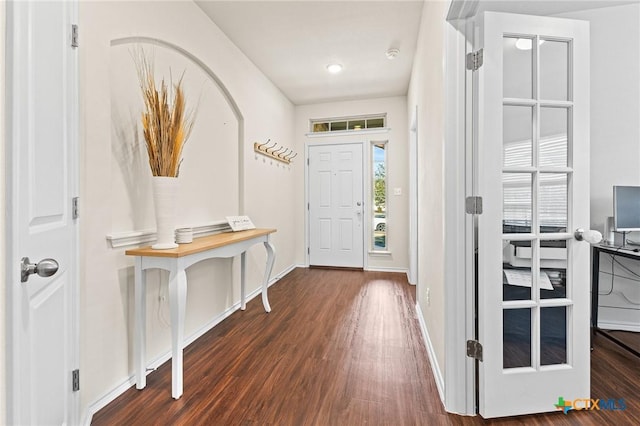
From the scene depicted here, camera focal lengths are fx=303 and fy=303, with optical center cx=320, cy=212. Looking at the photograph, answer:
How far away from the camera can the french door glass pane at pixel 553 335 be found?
155cm

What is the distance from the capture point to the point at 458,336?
60.6 inches

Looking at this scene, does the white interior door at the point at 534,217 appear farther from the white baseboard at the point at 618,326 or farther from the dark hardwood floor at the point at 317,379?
the white baseboard at the point at 618,326

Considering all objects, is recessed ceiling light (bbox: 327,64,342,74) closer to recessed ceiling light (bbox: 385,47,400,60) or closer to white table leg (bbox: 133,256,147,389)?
recessed ceiling light (bbox: 385,47,400,60)

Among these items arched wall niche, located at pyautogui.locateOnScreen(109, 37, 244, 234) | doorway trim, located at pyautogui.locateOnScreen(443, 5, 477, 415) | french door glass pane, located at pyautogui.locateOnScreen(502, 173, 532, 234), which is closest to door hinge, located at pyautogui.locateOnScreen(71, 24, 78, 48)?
arched wall niche, located at pyautogui.locateOnScreen(109, 37, 244, 234)

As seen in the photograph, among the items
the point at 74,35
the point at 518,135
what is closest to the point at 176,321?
the point at 74,35

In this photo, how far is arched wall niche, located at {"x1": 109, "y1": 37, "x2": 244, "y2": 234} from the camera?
69.9 inches

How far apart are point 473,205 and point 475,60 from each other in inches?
28.3

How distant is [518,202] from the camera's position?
5.06ft

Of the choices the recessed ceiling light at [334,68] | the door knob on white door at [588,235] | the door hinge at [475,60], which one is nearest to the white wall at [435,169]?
the door hinge at [475,60]

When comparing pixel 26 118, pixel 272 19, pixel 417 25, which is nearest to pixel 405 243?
pixel 417 25

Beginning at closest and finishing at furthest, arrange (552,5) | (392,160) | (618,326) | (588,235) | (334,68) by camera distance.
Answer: (588,235) < (552,5) < (618,326) < (334,68) < (392,160)

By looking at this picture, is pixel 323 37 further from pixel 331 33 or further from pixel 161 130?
pixel 161 130

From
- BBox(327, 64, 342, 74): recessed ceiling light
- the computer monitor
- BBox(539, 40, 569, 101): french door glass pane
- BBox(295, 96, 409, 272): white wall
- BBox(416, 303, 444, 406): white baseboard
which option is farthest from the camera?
BBox(295, 96, 409, 272): white wall

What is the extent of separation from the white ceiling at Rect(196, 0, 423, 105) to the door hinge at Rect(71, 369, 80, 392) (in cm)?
264
